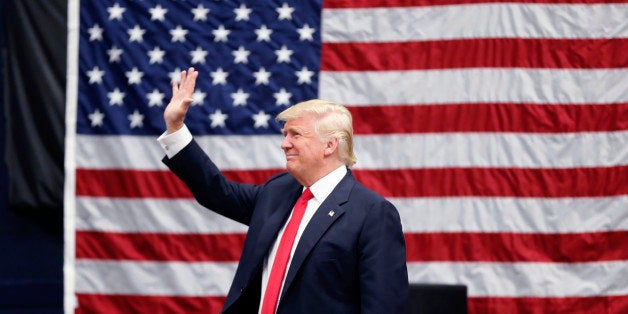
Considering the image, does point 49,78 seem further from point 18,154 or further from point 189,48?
point 189,48

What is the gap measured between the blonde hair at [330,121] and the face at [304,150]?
0.02 meters

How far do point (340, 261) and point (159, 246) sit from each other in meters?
2.47

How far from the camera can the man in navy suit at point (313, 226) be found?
295cm

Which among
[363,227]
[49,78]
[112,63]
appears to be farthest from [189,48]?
[363,227]

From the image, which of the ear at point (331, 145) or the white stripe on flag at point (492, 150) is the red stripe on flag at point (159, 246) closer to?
the white stripe on flag at point (492, 150)

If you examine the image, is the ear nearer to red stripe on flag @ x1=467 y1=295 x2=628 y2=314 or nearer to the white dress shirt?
the white dress shirt

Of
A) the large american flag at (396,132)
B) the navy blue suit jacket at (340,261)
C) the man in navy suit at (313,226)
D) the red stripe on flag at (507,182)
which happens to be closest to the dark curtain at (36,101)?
the large american flag at (396,132)

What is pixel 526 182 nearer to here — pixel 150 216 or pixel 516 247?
pixel 516 247

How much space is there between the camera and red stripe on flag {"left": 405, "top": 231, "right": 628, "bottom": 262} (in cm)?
511

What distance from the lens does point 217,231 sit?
523cm

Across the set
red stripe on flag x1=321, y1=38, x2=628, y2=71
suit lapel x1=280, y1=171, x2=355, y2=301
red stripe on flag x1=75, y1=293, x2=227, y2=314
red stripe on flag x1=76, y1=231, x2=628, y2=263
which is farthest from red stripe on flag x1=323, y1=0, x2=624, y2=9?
suit lapel x1=280, y1=171, x2=355, y2=301

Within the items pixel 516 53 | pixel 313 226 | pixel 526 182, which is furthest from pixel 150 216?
pixel 313 226

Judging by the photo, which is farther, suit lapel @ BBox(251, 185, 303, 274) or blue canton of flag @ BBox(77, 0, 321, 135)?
blue canton of flag @ BBox(77, 0, 321, 135)

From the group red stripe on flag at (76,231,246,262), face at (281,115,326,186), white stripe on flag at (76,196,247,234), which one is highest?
face at (281,115,326,186)
